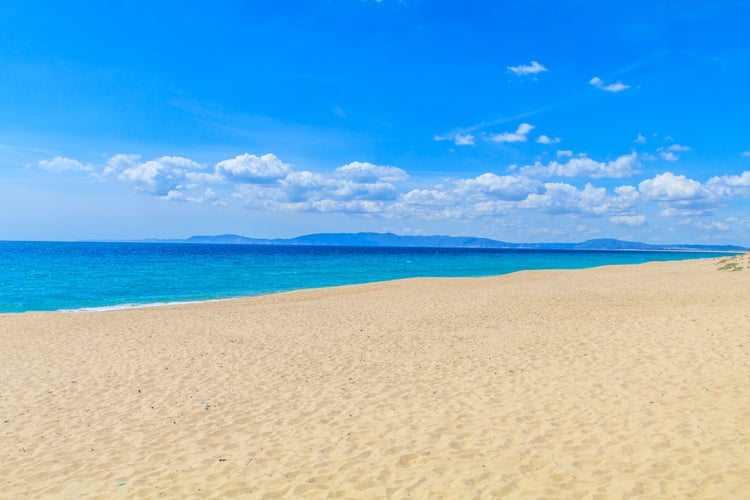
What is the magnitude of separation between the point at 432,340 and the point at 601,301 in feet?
34.3

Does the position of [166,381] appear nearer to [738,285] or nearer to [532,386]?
[532,386]

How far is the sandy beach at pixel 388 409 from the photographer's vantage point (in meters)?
5.85

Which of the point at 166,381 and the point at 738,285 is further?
the point at 738,285

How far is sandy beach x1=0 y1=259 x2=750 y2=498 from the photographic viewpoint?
585 centimetres

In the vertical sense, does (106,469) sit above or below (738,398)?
below

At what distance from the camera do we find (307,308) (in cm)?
2234

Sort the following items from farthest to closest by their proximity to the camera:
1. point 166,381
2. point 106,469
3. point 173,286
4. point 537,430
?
point 173,286, point 166,381, point 537,430, point 106,469

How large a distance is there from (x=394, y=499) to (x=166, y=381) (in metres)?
7.19

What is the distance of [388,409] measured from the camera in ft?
27.8

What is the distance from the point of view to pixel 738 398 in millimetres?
8000

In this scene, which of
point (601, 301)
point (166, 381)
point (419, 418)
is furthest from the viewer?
point (601, 301)

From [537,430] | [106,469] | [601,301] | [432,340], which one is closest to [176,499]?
[106,469]

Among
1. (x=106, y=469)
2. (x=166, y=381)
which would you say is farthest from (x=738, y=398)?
(x=166, y=381)

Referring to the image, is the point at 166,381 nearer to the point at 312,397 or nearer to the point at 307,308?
the point at 312,397
